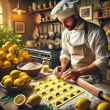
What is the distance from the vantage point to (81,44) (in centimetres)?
172

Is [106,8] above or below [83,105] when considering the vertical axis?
above

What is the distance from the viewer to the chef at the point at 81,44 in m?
1.44

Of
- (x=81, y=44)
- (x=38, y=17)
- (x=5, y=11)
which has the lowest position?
(x=81, y=44)

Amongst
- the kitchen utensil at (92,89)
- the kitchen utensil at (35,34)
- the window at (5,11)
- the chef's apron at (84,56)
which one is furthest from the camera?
the kitchen utensil at (35,34)

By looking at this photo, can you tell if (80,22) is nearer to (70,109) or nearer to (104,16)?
(70,109)

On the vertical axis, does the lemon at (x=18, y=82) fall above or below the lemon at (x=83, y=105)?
above

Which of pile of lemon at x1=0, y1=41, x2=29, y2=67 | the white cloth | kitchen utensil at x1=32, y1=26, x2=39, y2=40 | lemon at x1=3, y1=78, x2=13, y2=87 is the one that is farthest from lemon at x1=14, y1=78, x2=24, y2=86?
kitchen utensil at x1=32, y1=26, x2=39, y2=40

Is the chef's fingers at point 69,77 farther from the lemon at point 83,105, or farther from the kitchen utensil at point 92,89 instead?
the lemon at point 83,105

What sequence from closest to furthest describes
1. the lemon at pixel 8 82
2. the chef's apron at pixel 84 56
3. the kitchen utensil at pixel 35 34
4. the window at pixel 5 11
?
the lemon at pixel 8 82 < the chef's apron at pixel 84 56 < the window at pixel 5 11 < the kitchen utensil at pixel 35 34

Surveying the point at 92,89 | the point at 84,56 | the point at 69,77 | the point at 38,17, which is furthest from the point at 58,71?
the point at 38,17

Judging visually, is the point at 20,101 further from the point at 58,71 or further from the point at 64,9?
the point at 64,9

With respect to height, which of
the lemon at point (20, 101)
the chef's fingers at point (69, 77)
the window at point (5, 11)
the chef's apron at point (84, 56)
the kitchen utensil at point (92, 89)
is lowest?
the lemon at point (20, 101)

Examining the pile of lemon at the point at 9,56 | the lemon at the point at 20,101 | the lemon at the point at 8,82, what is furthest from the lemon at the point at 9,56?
the lemon at the point at 20,101

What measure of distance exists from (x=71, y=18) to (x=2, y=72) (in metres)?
1.10
